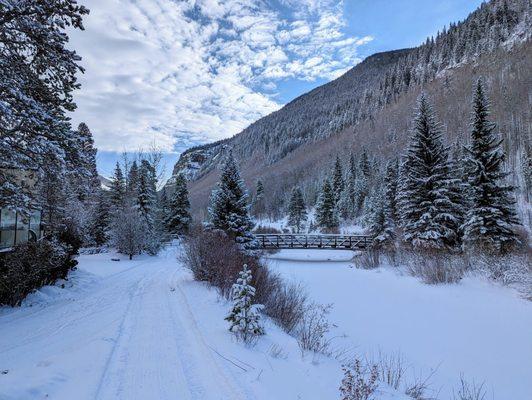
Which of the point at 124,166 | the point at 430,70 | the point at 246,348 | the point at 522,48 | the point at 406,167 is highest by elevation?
the point at 430,70

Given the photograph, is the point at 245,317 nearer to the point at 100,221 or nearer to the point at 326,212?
the point at 100,221

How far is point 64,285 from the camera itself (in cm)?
980

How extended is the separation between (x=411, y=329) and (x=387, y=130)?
92.7 metres

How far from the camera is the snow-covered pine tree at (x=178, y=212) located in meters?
37.6

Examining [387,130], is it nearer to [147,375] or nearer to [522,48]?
[522,48]

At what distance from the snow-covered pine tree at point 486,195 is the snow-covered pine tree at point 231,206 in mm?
11743

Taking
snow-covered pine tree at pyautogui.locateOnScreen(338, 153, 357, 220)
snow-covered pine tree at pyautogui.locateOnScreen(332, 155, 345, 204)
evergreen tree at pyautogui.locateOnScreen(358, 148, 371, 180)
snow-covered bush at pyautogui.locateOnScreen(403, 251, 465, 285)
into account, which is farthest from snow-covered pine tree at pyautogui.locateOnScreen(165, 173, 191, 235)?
evergreen tree at pyautogui.locateOnScreen(358, 148, 371, 180)

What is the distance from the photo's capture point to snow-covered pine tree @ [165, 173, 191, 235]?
37.6 metres

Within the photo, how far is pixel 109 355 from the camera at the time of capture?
178 inches

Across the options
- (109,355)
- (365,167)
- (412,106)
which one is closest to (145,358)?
(109,355)

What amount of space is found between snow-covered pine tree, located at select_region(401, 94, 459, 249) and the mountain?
35.8 metres

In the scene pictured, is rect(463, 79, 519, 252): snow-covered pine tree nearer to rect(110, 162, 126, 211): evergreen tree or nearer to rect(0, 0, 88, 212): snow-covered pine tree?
rect(0, 0, 88, 212): snow-covered pine tree

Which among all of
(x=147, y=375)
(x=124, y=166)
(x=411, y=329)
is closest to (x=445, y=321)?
(x=411, y=329)

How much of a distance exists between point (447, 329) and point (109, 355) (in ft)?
26.4
